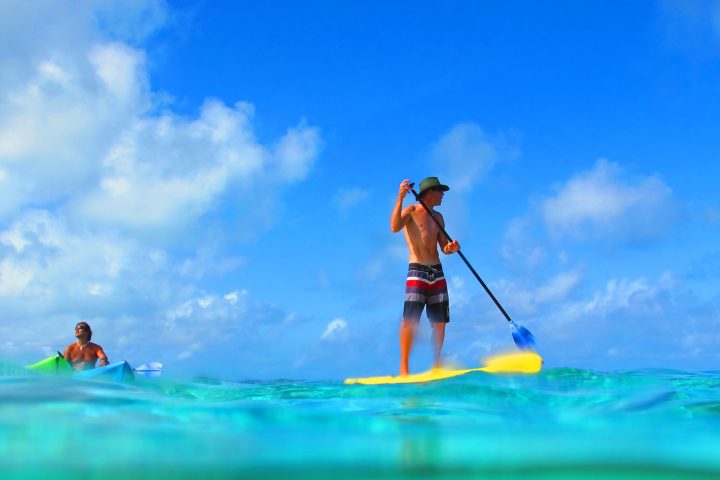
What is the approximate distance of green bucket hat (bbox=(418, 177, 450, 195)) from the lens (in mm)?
9039

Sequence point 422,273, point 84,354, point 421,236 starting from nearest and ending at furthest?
point 422,273
point 421,236
point 84,354

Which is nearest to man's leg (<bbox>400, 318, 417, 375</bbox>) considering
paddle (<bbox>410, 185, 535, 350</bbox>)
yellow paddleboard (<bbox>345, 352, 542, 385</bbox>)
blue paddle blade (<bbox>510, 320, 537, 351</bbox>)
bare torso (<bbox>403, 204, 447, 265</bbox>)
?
yellow paddleboard (<bbox>345, 352, 542, 385</bbox>)

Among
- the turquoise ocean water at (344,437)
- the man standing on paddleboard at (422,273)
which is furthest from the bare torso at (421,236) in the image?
the turquoise ocean water at (344,437)

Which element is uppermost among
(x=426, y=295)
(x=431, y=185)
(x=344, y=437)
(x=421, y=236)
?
(x=431, y=185)

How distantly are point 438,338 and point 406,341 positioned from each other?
1.41ft

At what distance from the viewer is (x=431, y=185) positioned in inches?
356

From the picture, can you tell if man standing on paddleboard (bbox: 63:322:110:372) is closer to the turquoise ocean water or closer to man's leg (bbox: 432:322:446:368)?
the turquoise ocean water

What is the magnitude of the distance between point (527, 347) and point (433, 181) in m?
2.51

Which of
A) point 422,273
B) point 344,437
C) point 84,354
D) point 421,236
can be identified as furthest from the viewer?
point 84,354

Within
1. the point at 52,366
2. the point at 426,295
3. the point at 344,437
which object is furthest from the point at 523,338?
the point at 52,366

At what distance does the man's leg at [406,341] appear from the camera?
8617mm

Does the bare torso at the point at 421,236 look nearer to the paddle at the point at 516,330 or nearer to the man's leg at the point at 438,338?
the paddle at the point at 516,330

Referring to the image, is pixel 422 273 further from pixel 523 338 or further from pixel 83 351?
pixel 83 351

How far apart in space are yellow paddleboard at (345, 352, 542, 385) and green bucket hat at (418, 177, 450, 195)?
7.67 ft
